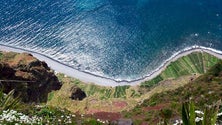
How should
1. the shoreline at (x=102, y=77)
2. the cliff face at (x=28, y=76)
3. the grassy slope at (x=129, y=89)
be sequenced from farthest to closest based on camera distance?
1. the shoreline at (x=102, y=77)
2. the grassy slope at (x=129, y=89)
3. the cliff face at (x=28, y=76)

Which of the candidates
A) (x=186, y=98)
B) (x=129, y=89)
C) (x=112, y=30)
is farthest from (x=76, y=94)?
(x=186, y=98)

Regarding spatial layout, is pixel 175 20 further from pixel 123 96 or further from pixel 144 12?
pixel 123 96

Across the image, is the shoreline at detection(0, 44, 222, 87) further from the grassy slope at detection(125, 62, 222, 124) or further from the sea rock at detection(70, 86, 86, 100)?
the grassy slope at detection(125, 62, 222, 124)

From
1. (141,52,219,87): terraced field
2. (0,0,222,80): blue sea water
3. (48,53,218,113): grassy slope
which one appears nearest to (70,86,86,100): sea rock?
(48,53,218,113): grassy slope

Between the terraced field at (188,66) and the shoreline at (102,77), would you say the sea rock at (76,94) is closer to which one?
the shoreline at (102,77)

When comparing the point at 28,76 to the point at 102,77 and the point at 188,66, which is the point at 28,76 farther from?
the point at 188,66

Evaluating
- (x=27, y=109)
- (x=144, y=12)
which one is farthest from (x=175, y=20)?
(x=27, y=109)

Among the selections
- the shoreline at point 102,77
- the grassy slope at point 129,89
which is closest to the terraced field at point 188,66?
the grassy slope at point 129,89
